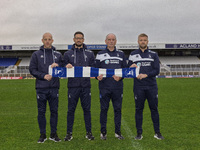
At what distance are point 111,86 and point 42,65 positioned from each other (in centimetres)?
149

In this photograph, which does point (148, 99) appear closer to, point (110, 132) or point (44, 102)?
point (110, 132)

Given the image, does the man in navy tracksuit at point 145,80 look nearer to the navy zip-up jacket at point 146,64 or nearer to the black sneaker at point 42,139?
the navy zip-up jacket at point 146,64

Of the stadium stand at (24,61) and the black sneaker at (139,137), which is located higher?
the stadium stand at (24,61)

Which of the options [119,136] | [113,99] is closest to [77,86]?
[113,99]

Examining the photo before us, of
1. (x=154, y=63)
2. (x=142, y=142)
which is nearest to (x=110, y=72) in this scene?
(x=154, y=63)

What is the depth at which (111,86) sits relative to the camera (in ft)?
15.2

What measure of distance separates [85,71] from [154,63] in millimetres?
1476

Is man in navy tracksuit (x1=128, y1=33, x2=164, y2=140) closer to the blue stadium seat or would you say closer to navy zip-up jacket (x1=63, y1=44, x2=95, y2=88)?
navy zip-up jacket (x1=63, y1=44, x2=95, y2=88)

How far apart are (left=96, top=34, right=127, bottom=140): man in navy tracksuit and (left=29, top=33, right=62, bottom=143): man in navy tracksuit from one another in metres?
0.97

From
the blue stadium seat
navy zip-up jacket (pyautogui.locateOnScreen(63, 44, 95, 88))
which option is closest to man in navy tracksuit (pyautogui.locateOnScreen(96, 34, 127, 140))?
navy zip-up jacket (pyautogui.locateOnScreen(63, 44, 95, 88))

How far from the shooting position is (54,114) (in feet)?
15.0

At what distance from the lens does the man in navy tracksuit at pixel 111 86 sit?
4625mm

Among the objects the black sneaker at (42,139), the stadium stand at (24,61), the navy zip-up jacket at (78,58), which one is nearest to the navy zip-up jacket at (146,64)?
the navy zip-up jacket at (78,58)

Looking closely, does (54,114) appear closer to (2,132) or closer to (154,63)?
(2,132)
